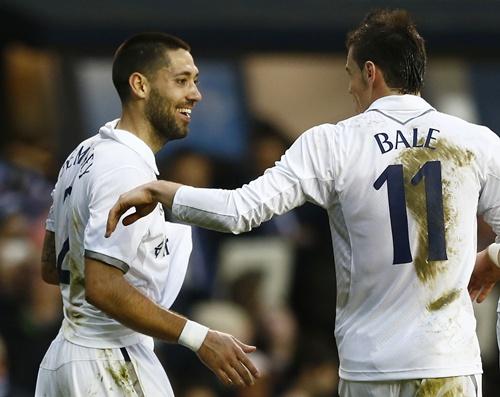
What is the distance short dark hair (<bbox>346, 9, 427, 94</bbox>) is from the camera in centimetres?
527

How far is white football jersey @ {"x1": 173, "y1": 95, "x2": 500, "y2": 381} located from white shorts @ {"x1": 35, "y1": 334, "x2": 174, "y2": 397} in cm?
80

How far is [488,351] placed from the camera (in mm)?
11555

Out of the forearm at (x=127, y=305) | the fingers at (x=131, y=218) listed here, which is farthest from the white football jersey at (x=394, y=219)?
the forearm at (x=127, y=305)

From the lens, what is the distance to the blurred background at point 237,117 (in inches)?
415

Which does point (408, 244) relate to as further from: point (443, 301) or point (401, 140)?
point (401, 140)

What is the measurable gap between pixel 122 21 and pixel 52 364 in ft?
21.7

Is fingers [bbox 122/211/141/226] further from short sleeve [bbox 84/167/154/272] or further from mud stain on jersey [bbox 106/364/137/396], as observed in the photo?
mud stain on jersey [bbox 106/364/137/396]

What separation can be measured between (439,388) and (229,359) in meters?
0.77

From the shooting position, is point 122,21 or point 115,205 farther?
point 122,21

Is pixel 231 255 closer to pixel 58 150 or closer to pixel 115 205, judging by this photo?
pixel 58 150

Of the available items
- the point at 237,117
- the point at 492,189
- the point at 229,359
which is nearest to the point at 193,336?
the point at 229,359

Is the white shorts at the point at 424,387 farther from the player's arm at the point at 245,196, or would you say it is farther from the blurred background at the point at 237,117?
the blurred background at the point at 237,117

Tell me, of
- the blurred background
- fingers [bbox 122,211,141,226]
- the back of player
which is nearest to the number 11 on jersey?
the back of player

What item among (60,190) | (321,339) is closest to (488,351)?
(321,339)
